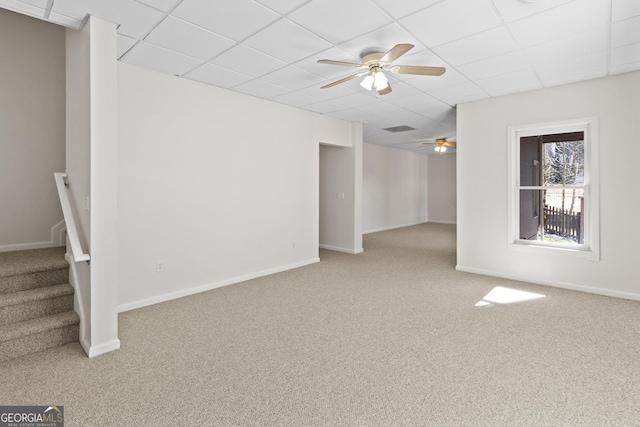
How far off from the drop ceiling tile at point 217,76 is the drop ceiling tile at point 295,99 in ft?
2.51

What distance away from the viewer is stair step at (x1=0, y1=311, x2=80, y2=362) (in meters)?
2.41

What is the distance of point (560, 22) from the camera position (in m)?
2.61

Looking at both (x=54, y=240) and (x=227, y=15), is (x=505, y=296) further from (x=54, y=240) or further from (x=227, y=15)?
(x=54, y=240)

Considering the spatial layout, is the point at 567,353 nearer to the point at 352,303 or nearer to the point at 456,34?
the point at 352,303

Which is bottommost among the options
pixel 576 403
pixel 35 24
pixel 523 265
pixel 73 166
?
pixel 576 403

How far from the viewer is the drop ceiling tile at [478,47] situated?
2840 millimetres

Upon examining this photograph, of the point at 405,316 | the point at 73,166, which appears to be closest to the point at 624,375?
the point at 405,316

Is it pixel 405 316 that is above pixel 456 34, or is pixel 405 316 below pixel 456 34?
below

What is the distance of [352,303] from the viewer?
12.1 ft

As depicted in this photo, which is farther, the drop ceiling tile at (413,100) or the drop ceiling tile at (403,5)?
the drop ceiling tile at (413,100)

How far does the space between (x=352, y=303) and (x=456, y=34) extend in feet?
9.33

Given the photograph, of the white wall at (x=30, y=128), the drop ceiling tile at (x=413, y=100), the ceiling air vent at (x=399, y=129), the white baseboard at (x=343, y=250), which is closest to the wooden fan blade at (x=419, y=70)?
the drop ceiling tile at (x=413, y=100)

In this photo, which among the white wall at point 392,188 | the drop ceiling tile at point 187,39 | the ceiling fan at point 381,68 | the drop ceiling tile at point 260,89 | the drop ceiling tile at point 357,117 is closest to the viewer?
the drop ceiling tile at point 187,39

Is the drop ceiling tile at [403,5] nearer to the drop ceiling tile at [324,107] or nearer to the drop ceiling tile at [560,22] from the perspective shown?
the drop ceiling tile at [560,22]
